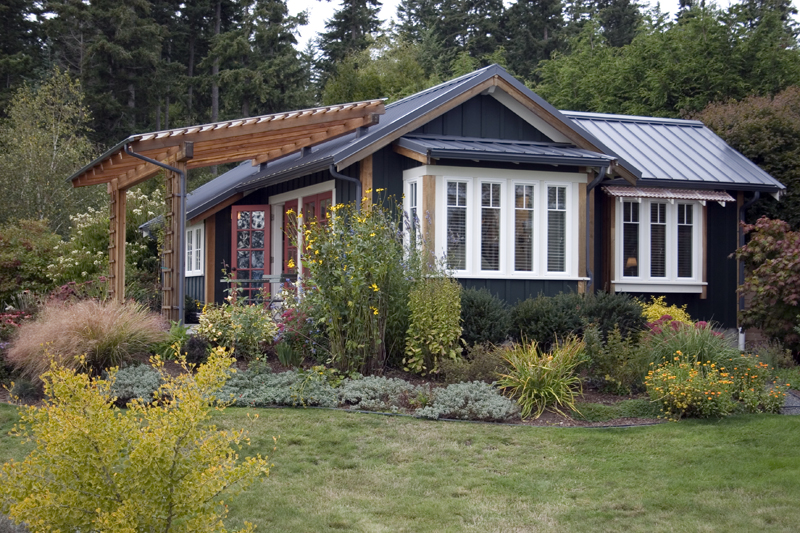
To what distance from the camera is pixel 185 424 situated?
147 inches

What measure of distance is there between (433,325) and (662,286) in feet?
20.7

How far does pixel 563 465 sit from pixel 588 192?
6785 millimetres

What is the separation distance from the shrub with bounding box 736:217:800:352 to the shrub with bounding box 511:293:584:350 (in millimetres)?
2830

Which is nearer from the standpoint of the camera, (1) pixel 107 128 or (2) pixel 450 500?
(2) pixel 450 500

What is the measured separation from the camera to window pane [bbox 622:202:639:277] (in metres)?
13.7

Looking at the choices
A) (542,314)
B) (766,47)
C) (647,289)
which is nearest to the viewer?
(542,314)

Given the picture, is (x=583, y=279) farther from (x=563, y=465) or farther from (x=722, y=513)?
(x=722, y=513)

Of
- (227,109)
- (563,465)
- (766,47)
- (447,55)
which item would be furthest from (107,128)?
(563,465)

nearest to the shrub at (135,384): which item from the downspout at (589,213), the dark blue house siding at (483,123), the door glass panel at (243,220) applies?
the dark blue house siding at (483,123)

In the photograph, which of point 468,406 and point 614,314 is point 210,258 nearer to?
point 614,314

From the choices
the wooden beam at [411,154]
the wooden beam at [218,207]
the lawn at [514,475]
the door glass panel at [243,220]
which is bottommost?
the lawn at [514,475]

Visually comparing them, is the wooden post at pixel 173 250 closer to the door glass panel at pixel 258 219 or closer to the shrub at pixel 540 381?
the door glass panel at pixel 258 219

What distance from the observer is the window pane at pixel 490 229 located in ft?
38.2

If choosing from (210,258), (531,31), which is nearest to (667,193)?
(210,258)
